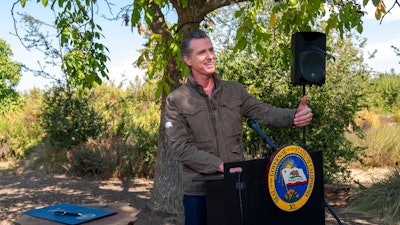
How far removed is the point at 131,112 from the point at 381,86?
12.5m

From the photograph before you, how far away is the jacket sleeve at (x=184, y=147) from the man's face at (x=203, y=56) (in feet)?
0.85

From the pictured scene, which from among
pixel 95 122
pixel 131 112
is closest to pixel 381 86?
pixel 131 112

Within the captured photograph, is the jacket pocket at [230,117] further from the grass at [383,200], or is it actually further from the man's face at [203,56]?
the grass at [383,200]

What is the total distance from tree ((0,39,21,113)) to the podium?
24.1 metres

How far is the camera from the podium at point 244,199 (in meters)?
2.69

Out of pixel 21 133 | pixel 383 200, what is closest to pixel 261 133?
pixel 383 200

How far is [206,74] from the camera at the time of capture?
309 cm

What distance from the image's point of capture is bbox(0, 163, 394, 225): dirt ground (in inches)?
265

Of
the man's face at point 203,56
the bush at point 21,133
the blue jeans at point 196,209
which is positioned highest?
the bush at point 21,133

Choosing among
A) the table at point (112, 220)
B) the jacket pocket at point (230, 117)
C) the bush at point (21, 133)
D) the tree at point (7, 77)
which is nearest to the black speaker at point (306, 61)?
the jacket pocket at point (230, 117)

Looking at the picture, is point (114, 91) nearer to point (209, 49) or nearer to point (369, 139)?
point (369, 139)

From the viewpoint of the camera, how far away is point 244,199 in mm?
2684

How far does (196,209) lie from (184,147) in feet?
1.38

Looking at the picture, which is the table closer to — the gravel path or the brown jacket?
the brown jacket
